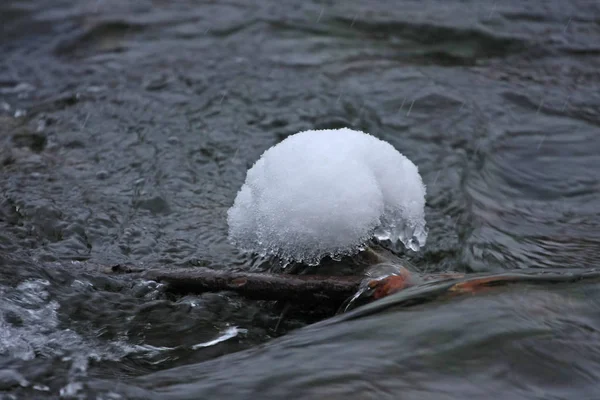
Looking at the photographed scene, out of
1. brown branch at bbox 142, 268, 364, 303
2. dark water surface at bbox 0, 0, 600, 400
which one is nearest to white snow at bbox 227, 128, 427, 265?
brown branch at bbox 142, 268, 364, 303

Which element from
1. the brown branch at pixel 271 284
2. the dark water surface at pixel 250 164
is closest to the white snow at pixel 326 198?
the brown branch at pixel 271 284

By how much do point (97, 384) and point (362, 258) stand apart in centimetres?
109

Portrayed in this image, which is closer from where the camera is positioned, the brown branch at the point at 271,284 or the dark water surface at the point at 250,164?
the dark water surface at the point at 250,164

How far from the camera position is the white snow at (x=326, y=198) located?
2684 mm

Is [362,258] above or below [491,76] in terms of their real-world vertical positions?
below

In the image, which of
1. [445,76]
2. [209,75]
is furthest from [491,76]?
[209,75]

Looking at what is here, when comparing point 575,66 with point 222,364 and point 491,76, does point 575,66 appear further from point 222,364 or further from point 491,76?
point 222,364

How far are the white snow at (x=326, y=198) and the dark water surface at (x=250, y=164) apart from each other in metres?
0.27

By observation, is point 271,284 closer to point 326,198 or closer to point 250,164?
point 326,198

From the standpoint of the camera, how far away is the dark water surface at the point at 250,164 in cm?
222

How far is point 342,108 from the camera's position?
15.5ft

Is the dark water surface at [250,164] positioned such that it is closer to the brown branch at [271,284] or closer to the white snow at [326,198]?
the brown branch at [271,284]

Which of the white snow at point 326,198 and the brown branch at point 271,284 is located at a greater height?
the white snow at point 326,198

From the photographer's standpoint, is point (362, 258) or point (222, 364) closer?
point (222, 364)
